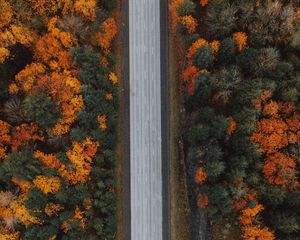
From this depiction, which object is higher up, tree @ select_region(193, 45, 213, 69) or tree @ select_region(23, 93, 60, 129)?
tree @ select_region(193, 45, 213, 69)

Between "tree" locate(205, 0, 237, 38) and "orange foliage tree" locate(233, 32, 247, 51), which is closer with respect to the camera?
"tree" locate(205, 0, 237, 38)

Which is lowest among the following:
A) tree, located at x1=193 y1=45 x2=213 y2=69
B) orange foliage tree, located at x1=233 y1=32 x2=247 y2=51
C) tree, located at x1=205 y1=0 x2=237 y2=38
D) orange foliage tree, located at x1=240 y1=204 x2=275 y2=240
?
orange foliage tree, located at x1=240 y1=204 x2=275 y2=240

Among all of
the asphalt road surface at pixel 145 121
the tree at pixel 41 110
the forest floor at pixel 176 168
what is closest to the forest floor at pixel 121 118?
the asphalt road surface at pixel 145 121

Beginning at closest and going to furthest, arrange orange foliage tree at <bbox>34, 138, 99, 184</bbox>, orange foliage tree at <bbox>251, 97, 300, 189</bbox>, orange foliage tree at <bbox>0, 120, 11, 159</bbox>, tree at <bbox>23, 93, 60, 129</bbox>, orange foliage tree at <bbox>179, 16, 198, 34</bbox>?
orange foliage tree at <bbox>251, 97, 300, 189</bbox> < tree at <bbox>23, 93, 60, 129</bbox> < orange foliage tree at <bbox>34, 138, 99, 184</bbox> < orange foliage tree at <bbox>0, 120, 11, 159</bbox> < orange foliage tree at <bbox>179, 16, 198, 34</bbox>

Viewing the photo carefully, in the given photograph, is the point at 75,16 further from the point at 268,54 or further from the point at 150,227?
the point at 150,227

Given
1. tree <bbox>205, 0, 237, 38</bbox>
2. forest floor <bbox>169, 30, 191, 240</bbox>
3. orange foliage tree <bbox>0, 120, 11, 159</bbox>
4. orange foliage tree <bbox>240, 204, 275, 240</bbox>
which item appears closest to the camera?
orange foliage tree <bbox>240, 204, 275, 240</bbox>

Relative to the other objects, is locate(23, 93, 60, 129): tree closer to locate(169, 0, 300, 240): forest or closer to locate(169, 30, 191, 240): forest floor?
locate(169, 30, 191, 240): forest floor

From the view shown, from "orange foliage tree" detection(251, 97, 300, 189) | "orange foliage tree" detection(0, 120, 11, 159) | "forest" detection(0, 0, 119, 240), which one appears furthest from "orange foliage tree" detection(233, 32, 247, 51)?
"orange foliage tree" detection(0, 120, 11, 159)

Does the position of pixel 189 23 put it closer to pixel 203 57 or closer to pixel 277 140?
pixel 203 57
